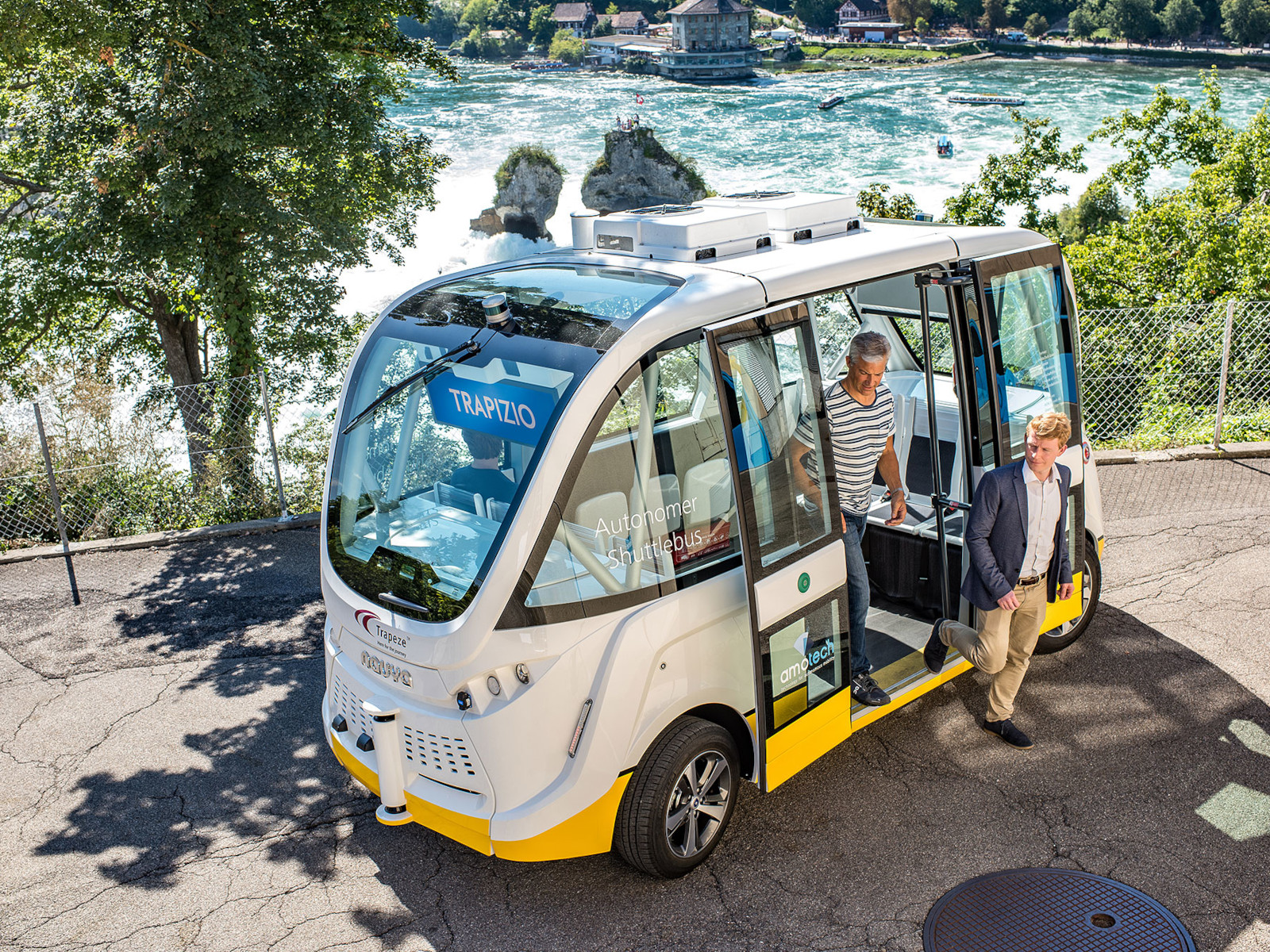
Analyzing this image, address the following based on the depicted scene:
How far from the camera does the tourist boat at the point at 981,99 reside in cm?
7778

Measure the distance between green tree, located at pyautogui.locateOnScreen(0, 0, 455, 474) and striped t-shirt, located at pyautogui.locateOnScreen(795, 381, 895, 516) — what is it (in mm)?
6068

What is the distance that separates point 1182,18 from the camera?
83.9 m

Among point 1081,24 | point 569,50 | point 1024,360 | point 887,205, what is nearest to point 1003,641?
point 1024,360

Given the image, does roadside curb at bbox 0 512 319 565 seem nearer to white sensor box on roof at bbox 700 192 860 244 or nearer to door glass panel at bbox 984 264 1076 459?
white sensor box on roof at bbox 700 192 860 244

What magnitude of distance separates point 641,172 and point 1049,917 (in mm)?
59597

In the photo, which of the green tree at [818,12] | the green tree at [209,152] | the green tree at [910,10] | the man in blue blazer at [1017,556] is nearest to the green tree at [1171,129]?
the green tree at [209,152]

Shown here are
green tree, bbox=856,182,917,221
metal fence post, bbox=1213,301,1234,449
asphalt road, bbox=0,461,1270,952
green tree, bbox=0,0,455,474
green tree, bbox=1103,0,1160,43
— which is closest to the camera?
Answer: asphalt road, bbox=0,461,1270,952

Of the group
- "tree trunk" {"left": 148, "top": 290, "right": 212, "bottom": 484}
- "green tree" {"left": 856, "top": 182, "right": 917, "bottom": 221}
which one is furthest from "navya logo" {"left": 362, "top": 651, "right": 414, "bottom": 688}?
"green tree" {"left": 856, "top": 182, "right": 917, "bottom": 221}

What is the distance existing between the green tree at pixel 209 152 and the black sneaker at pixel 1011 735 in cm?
678

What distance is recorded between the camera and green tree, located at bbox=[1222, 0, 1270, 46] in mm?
79625

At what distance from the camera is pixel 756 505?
429cm

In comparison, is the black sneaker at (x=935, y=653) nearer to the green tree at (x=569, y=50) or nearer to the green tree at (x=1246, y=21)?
the green tree at (x=1246, y=21)

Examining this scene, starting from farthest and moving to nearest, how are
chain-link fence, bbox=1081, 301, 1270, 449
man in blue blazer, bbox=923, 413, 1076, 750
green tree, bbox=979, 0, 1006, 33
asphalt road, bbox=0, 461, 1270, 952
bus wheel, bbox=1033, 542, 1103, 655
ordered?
green tree, bbox=979, 0, 1006, 33 → chain-link fence, bbox=1081, 301, 1270, 449 → bus wheel, bbox=1033, 542, 1103, 655 → man in blue blazer, bbox=923, 413, 1076, 750 → asphalt road, bbox=0, 461, 1270, 952

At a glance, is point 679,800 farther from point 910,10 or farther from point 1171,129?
point 910,10
